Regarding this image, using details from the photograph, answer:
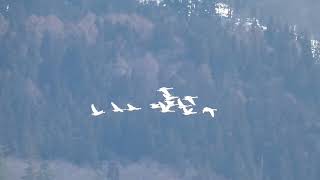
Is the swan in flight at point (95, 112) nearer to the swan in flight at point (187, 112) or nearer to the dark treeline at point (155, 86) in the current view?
the dark treeline at point (155, 86)

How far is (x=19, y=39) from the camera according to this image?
565 feet

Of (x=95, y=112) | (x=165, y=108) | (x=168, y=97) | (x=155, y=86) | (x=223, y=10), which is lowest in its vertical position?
(x=95, y=112)

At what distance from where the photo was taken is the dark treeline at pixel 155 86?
15175 centimetres

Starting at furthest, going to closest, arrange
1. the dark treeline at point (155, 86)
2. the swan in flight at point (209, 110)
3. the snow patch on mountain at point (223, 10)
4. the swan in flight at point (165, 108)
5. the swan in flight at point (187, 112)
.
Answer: the snow patch on mountain at point (223, 10) < the swan in flight at point (209, 110) < the swan in flight at point (165, 108) < the swan in flight at point (187, 112) < the dark treeline at point (155, 86)

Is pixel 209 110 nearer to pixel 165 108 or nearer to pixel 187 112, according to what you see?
pixel 187 112

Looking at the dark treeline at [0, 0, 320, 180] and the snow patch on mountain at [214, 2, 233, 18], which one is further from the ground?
the snow patch on mountain at [214, 2, 233, 18]

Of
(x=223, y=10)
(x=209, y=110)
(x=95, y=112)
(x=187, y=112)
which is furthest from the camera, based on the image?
(x=223, y=10)

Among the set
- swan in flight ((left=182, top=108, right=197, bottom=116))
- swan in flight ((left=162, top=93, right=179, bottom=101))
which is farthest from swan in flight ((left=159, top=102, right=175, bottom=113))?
swan in flight ((left=182, top=108, right=197, bottom=116))

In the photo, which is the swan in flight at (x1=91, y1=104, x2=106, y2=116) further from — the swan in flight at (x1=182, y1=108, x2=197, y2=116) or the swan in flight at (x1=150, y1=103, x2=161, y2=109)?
the swan in flight at (x1=182, y1=108, x2=197, y2=116)

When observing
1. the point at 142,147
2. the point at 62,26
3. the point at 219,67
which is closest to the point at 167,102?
the point at 142,147

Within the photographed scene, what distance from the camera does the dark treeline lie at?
152 m

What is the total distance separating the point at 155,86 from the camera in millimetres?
165875

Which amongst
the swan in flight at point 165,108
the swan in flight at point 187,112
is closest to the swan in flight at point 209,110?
the swan in flight at point 187,112

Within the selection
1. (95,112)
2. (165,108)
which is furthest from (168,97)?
(95,112)
